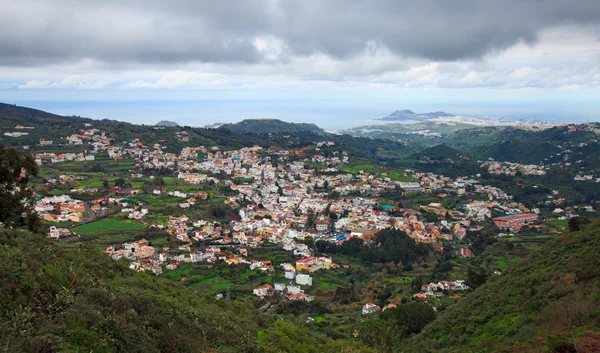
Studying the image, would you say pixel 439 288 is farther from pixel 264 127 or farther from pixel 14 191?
pixel 264 127

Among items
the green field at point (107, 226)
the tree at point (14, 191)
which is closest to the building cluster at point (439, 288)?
the tree at point (14, 191)

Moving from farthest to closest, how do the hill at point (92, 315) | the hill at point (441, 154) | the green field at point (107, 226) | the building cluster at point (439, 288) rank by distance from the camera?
1. the hill at point (441, 154)
2. the green field at point (107, 226)
3. the building cluster at point (439, 288)
4. the hill at point (92, 315)

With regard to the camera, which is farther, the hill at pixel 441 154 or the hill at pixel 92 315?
the hill at pixel 441 154

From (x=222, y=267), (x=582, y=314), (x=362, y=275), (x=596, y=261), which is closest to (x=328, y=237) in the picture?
(x=362, y=275)

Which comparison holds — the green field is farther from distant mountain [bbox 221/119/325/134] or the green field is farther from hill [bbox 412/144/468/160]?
distant mountain [bbox 221/119/325/134]

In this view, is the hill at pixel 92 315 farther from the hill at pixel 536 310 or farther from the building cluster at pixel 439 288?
the building cluster at pixel 439 288

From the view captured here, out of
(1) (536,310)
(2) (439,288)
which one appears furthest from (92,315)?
(2) (439,288)

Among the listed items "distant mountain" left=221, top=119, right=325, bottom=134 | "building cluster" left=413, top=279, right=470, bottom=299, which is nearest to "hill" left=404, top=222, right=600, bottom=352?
"building cluster" left=413, top=279, right=470, bottom=299

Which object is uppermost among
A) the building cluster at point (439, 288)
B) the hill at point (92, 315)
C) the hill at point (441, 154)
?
the hill at point (92, 315)
